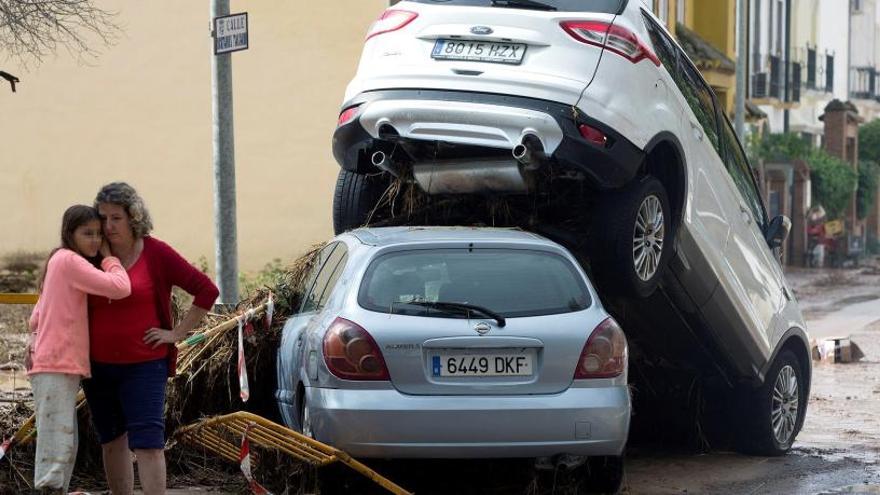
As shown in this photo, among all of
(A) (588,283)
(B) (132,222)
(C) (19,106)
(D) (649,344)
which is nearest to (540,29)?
(A) (588,283)

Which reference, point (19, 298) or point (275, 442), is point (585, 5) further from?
point (19, 298)

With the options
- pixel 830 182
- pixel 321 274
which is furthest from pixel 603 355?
pixel 830 182

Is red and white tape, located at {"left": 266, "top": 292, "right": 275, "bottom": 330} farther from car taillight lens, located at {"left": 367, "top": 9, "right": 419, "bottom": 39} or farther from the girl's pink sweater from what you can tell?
the girl's pink sweater

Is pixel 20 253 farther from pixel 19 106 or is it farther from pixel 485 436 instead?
pixel 485 436

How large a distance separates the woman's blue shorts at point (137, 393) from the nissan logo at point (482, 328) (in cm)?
153

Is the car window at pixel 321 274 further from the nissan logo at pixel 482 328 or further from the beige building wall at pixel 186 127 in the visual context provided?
the beige building wall at pixel 186 127

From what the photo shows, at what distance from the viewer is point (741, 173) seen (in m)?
10.8

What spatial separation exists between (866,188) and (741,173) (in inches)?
1546

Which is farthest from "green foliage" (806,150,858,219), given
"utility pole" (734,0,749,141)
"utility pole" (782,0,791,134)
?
"utility pole" (734,0,749,141)

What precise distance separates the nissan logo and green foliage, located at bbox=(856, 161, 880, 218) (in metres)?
42.3

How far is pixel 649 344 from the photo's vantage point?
10031 millimetres

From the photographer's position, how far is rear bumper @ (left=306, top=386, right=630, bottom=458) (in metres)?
7.43

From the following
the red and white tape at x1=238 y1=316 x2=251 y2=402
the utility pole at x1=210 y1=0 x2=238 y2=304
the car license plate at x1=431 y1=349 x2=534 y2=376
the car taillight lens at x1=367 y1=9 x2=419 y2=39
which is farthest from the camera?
the utility pole at x1=210 y1=0 x2=238 y2=304

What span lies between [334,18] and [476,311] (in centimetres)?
1483
